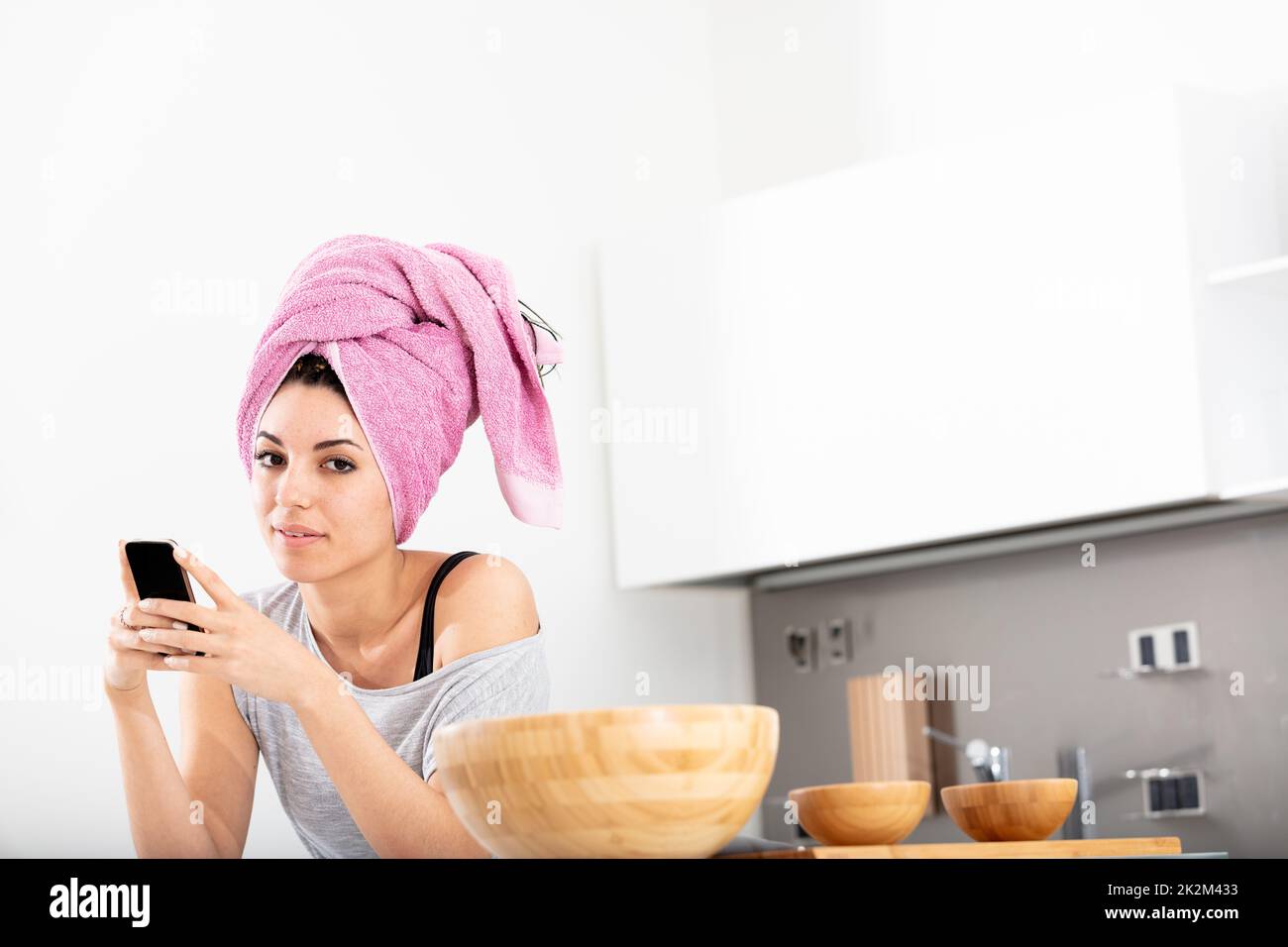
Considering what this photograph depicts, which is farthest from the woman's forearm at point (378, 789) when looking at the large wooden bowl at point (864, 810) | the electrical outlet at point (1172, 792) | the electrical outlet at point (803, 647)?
the electrical outlet at point (803, 647)

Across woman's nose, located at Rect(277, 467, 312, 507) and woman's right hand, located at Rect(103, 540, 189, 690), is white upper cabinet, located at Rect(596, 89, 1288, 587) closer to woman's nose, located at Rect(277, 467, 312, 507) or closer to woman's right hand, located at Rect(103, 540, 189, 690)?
woman's nose, located at Rect(277, 467, 312, 507)

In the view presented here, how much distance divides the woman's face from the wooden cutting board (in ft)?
4.08

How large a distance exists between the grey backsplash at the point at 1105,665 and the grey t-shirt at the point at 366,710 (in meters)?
0.93

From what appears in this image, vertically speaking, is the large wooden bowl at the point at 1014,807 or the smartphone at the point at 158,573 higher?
the smartphone at the point at 158,573

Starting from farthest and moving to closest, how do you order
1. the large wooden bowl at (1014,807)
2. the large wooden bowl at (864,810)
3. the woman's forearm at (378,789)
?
the woman's forearm at (378,789) < the large wooden bowl at (1014,807) < the large wooden bowl at (864,810)

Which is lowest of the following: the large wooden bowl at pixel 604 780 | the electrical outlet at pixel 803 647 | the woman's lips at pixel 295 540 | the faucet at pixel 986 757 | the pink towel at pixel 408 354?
the faucet at pixel 986 757

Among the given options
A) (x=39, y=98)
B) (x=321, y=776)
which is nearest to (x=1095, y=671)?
(x=321, y=776)

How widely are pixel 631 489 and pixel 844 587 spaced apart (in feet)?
1.51

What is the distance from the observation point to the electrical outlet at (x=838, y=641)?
298 centimetres

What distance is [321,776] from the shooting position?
1989 millimetres

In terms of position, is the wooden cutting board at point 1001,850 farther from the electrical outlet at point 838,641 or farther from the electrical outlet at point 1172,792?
the electrical outlet at point 838,641

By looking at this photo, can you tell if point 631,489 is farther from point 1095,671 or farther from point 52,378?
point 52,378

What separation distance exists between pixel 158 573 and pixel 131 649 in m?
0.34

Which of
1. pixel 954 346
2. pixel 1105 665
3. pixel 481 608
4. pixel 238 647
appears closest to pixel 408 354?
pixel 481 608
